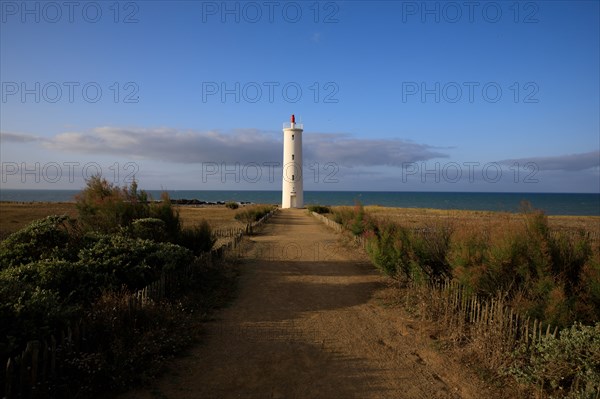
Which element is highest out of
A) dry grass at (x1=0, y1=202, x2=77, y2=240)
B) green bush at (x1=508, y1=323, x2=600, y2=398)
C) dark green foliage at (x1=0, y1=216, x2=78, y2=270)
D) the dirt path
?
dark green foliage at (x1=0, y1=216, x2=78, y2=270)

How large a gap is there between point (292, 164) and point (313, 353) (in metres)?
39.4

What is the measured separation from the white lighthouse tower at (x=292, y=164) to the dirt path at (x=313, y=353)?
3516 cm

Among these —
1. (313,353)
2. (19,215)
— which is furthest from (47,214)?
(313,353)

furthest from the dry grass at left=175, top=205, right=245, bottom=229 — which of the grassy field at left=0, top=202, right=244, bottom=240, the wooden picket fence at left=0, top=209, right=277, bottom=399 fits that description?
the wooden picket fence at left=0, top=209, right=277, bottom=399

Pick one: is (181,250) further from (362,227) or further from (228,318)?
(362,227)

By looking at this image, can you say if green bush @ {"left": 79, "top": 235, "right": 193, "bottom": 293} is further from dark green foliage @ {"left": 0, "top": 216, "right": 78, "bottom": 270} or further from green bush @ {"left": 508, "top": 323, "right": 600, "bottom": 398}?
green bush @ {"left": 508, "top": 323, "right": 600, "bottom": 398}

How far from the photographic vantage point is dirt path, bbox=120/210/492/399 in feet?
15.6

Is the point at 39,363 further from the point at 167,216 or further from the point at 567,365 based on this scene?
the point at 167,216

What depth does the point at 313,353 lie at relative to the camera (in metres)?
5.79

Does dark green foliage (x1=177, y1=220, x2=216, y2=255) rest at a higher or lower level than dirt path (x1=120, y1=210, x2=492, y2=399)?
higher

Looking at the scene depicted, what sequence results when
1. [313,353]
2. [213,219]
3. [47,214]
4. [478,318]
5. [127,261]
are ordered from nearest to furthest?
[313,353]
[478,318]
[127,261]
[213,219]
[47,214]

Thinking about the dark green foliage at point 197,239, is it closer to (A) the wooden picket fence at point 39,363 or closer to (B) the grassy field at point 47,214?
(B) the grassy field at point 47,214

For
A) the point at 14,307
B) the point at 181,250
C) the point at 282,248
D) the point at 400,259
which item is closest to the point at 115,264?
the point at 181,250

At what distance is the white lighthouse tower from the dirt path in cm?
3516
